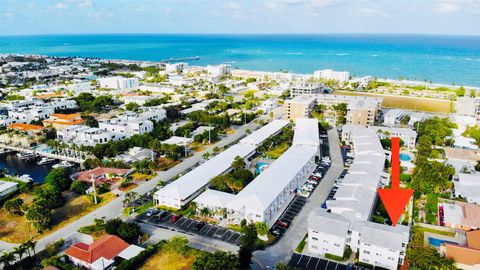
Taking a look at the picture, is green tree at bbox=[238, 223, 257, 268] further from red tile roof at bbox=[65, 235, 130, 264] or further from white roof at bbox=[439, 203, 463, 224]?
white roof at bbox=[439, 203, 463, 224]

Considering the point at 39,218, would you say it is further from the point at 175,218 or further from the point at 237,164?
the point at 237,164

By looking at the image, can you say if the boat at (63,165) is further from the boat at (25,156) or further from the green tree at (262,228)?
the green tree at (262,228)

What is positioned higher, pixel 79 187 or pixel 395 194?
pixel 395 194

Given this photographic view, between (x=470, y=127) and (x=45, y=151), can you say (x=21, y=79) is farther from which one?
(x=470, y=127)

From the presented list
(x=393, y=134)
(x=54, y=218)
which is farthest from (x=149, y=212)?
(x=393, y=134)

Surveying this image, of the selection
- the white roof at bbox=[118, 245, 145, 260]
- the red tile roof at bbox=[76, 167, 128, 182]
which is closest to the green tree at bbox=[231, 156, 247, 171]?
the red tile roof at bbox=[76, 167, 128, 182]
